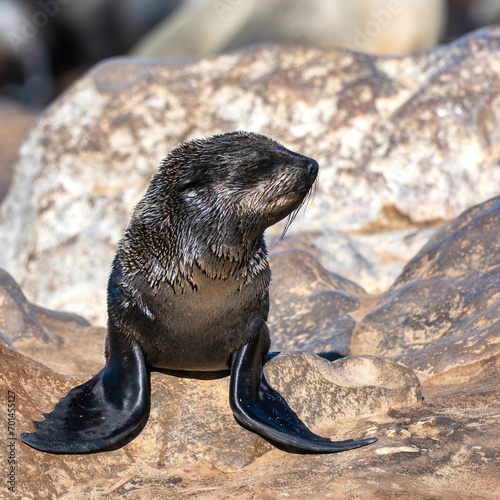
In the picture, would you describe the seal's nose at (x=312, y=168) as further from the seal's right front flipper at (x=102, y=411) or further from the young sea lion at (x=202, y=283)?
the seal's right front flipper at (x=102, y=411)

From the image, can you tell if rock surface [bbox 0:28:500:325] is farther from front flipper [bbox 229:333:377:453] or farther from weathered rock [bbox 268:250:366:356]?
front flipper [bbox 229:333:377:453]

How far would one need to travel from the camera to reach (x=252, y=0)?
19672mm

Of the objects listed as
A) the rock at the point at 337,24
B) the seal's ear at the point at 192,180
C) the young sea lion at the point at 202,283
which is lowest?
the young sea lion at the point at 202,283

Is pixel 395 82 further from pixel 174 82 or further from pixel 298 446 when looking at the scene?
pixel 298 446

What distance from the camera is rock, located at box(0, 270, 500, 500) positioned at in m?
3.67

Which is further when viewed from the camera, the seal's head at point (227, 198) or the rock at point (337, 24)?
the rock at point (337, 24)

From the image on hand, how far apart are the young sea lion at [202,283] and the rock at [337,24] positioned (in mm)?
13936

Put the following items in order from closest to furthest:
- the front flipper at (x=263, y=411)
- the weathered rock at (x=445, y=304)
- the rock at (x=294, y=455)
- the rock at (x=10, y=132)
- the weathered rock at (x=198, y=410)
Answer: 1. the rock at (x=294, y=455)
2. the weathered rock at (x=198, y=410)
3. the front flipper at (x=263, y=411)
4. the weathered rock at (x=445, y=304)
5. the rock at (x=10, y=132)

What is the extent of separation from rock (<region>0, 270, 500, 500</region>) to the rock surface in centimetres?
432

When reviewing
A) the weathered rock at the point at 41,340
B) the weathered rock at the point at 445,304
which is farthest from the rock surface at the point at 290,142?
the weathered rock at the point at 41,340

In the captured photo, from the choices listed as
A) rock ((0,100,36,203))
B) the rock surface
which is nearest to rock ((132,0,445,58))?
rock ((0,100,36,203))

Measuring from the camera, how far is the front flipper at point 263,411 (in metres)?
4.00

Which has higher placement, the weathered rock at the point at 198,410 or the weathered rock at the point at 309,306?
the weathered rock at the point at 198,410

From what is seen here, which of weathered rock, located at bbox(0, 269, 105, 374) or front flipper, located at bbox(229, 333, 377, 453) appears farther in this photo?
weathered rock, located at bbox(0, 269, 105, 374)
